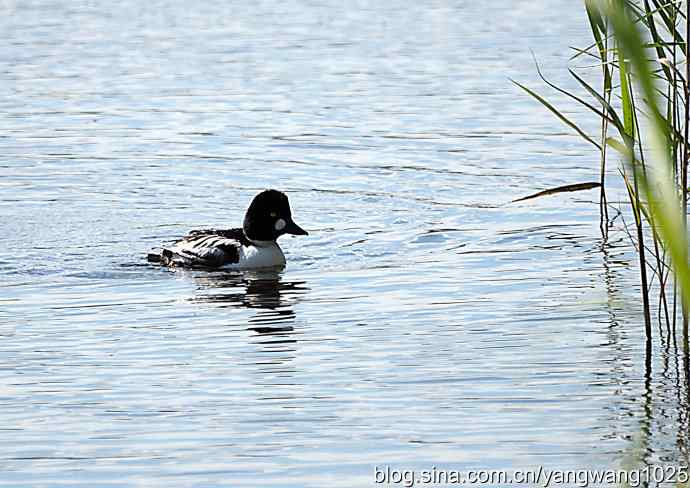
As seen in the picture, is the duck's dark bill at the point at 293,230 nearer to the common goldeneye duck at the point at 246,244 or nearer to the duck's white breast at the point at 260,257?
the common goldeneye duck at the point at 246,244

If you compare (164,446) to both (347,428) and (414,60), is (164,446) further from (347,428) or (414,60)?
(414,60)

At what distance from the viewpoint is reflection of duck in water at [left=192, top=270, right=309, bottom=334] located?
357 inches

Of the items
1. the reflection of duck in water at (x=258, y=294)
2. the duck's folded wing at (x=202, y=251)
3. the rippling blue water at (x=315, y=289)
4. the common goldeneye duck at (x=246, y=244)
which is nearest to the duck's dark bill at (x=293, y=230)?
the common goldeneye duck at (x=246, y=244)

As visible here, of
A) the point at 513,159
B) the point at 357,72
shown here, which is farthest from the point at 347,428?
the point at 357,72

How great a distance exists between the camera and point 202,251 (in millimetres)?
10781

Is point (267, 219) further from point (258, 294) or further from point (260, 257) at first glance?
point (258, 294)

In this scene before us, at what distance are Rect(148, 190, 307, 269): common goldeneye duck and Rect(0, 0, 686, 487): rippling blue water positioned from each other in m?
0.18

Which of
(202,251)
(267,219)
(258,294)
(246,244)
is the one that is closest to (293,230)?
(267,219)

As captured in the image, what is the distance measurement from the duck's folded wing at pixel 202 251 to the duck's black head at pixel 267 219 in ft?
0.66

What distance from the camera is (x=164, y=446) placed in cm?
626

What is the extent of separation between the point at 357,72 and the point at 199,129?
4.95 m

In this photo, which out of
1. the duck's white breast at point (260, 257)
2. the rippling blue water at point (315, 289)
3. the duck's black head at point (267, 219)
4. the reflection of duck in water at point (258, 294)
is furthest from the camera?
the duck's black head at point (267, 219)

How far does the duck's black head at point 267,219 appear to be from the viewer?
11.3 meters

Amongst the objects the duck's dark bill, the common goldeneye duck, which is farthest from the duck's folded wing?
the duck's dark bill
